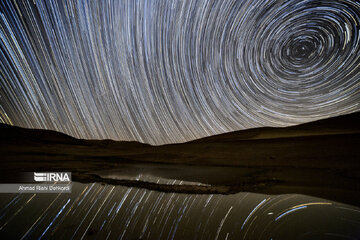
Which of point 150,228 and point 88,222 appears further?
point 88,222

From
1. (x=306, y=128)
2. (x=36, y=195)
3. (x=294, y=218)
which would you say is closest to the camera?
(x=294, y=218)

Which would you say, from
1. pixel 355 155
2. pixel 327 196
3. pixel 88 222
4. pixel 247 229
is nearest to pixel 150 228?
pixel 88 222

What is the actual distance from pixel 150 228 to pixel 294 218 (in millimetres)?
1238

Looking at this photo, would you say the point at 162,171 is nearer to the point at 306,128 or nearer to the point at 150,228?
the point at 150,228

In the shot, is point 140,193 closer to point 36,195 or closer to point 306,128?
point 36,195

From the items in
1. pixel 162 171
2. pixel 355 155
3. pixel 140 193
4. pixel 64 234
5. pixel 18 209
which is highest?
pixel 355 155

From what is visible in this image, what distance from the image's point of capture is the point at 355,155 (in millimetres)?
3914

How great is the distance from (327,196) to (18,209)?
328cm

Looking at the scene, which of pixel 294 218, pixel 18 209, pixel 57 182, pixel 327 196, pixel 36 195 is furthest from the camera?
pixel 57 182

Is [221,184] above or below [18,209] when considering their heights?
above

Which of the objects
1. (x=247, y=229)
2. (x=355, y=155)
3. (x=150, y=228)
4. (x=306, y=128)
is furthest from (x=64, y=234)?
(x=306, y=128)

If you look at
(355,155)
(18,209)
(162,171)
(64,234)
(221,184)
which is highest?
(355,155)

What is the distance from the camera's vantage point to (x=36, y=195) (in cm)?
231

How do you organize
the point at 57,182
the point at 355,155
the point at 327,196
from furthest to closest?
1. the point at 355,155
2. the point at 57,182
3. the point at 327,196
